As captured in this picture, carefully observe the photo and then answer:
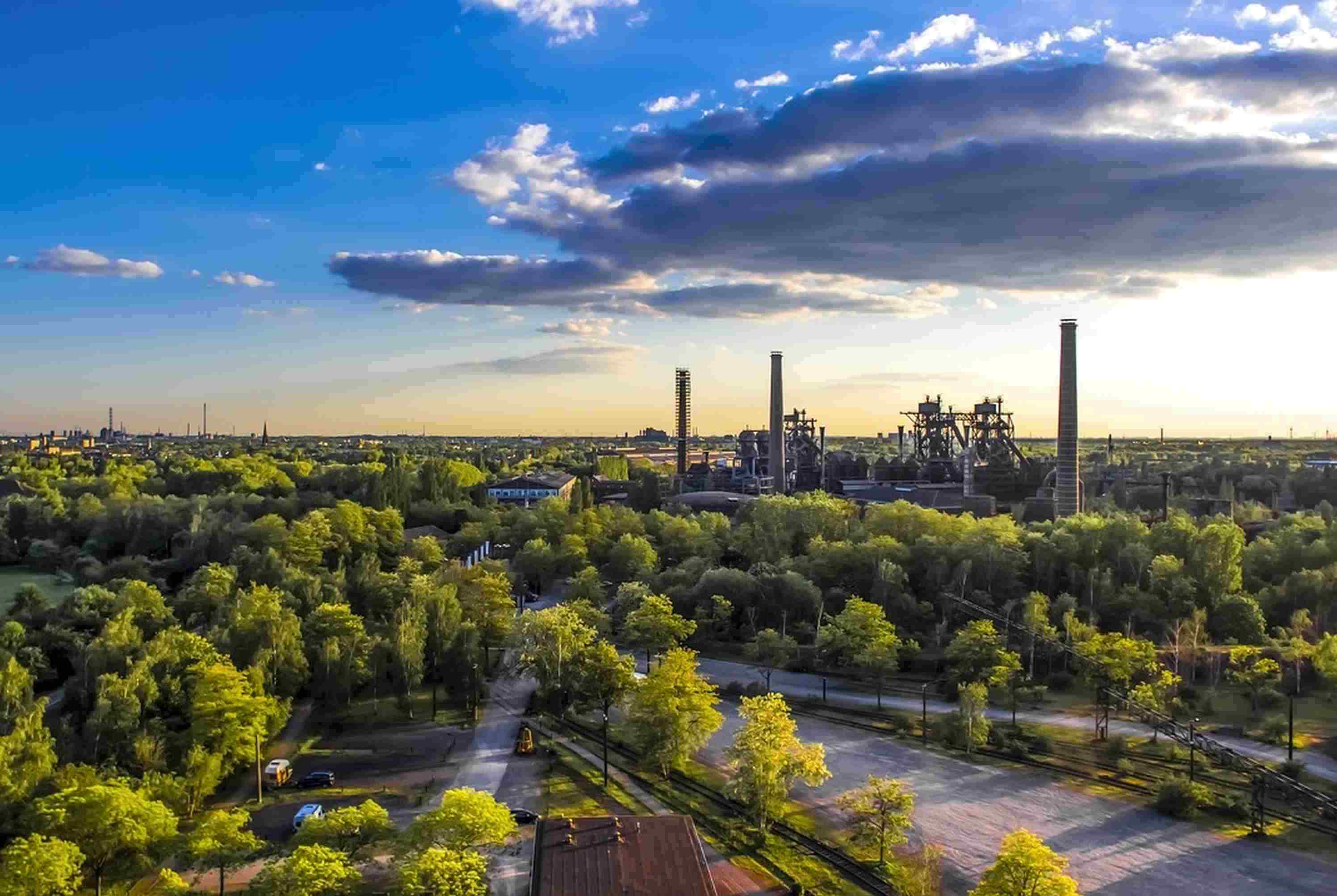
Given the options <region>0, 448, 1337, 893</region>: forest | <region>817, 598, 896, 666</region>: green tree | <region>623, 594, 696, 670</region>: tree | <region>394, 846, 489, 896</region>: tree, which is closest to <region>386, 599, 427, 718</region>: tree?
<region>0, 448, 1337, 893</region>: forest

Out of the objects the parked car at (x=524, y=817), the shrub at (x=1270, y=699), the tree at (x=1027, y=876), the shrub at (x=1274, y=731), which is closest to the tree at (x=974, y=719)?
the shrub at (x=1274, y=731)

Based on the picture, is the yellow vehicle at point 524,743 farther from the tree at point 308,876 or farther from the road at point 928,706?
the tree at point 308,876

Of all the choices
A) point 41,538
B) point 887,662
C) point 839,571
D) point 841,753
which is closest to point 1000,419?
point 839,571

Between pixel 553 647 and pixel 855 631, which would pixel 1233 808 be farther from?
pixel 553 647

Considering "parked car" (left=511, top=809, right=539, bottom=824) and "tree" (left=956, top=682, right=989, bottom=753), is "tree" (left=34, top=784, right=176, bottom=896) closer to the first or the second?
"parked car" (left=511, top=809, right=539, bottom=824)

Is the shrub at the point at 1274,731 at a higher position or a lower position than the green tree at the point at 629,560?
lower

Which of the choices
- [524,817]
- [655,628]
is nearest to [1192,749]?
[655,628]
